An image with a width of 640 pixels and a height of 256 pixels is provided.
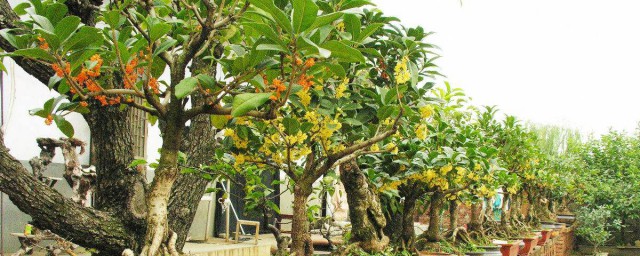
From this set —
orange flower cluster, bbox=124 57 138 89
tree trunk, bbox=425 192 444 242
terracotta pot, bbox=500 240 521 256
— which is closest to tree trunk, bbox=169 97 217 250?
orange flower cluster, bbox=124 57 138 89

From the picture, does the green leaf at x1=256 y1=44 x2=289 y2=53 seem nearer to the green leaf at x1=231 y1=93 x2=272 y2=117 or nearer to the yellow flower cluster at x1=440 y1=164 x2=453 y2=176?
the green leaf at x1=231 y1=93 x2=272 y2=117

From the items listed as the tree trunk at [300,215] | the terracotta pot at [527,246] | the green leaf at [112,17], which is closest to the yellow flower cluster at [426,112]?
the tree trunk at [300,215]

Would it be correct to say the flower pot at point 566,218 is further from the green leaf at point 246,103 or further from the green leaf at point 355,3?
the green leaf at point 246,103

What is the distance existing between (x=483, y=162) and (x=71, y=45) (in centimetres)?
303

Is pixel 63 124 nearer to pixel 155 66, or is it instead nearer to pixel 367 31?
pixel 155 66

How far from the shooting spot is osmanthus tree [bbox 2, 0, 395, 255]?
1.20m

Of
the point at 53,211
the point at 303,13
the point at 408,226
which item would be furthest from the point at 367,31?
the point at 408,226

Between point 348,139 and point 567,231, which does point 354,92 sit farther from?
point 567,231

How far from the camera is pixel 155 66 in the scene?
5.21 ft

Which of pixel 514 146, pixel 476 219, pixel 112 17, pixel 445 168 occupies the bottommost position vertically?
pixel 476 219

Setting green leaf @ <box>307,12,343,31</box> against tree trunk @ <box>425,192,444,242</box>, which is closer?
green leaf @ <box>307,12,343,31</box>

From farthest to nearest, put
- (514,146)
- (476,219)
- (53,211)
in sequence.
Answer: (514,146) < (476,219) < (53,211)

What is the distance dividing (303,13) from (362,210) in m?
2.21

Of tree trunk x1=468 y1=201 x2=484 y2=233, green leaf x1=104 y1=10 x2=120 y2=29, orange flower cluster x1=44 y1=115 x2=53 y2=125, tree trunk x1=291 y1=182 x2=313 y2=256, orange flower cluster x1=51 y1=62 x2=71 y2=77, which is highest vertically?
green leaf x1=104 y1=10 x2=120 y2=29
